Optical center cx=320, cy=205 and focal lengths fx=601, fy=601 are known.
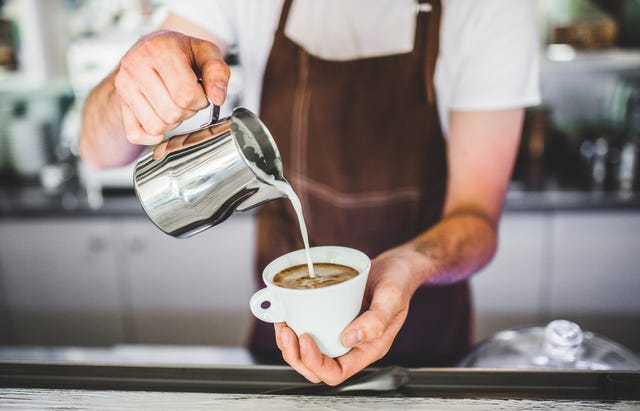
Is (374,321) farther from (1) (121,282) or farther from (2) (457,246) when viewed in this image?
(1) (121,282)

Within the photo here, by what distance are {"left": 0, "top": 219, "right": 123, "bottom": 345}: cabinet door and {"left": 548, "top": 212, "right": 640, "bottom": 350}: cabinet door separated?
6.51 ft

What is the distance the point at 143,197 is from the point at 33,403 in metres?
0.32

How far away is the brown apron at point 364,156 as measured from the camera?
1538 mm

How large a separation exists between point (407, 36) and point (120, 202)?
1.66m

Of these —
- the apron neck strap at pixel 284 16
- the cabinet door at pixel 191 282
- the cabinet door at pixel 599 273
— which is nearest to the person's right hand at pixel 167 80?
the apron neck strap at pixel 284 16

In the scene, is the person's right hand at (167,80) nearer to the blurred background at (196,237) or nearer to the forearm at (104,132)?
the forearm at (104,132)

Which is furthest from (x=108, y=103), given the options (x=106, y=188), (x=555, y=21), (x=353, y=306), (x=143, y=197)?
(x=555, y=21)

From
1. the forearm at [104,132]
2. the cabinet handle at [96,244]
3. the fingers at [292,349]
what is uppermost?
the forearm at [104,132]

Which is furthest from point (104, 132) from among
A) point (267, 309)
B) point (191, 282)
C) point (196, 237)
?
point (191, 282)

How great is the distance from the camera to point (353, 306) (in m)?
0.83

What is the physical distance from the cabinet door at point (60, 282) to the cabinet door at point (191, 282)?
11 cm

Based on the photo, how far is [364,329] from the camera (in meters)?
0.82

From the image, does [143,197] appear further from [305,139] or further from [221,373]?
[305,139]

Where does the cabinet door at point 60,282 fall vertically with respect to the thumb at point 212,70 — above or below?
below
